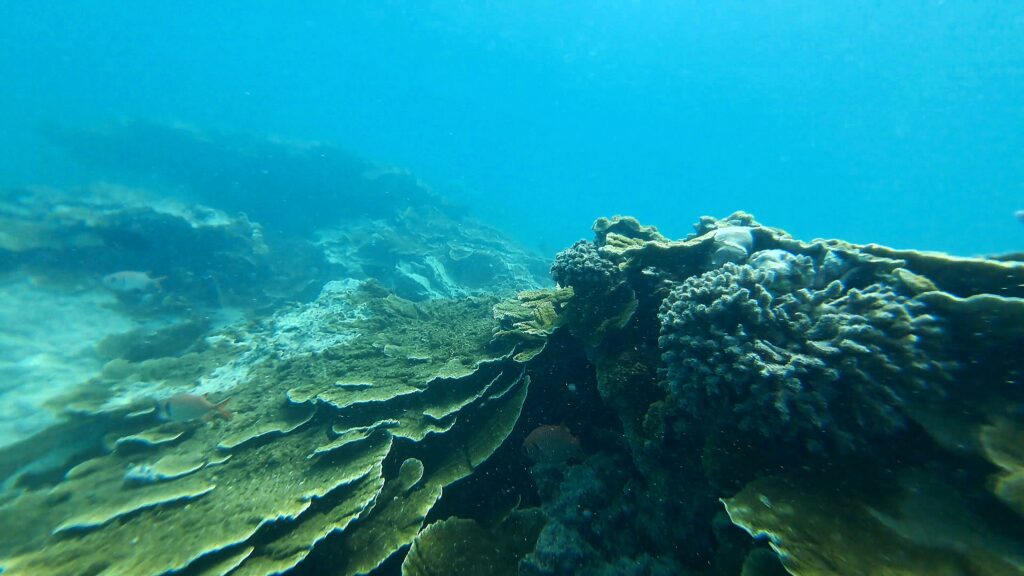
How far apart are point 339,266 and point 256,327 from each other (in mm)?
6809

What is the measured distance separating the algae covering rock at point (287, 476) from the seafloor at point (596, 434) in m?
0.03

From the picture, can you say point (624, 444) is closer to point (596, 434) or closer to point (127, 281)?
point (596, 434)

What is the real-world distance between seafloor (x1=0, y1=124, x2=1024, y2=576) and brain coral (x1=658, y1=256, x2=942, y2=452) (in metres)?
0.02

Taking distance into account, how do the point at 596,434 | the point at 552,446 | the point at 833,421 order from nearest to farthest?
the point at 833,421 → the point at 552,446 → the point at 596,434

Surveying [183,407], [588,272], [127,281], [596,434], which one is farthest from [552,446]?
[127,281]

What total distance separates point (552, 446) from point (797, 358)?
241 cm

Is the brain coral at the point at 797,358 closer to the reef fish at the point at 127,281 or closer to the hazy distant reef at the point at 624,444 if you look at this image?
the hazy distant reef at the point at 624,444

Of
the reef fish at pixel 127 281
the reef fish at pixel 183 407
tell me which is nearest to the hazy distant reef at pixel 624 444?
the reef fish at pixel 183 407

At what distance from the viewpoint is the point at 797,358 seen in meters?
2.42

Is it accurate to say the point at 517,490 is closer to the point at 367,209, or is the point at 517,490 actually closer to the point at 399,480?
the point at 399,480

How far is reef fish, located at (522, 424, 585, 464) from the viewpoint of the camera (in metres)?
3.93

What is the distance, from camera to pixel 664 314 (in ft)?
10.5

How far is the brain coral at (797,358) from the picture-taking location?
2312mm

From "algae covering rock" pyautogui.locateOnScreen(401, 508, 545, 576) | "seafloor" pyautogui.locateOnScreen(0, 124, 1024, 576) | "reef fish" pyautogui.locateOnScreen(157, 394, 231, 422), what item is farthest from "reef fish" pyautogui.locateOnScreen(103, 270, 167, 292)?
"algae covering rock" pyautogui.locateOnScreen(401, 508, 545, 576)
